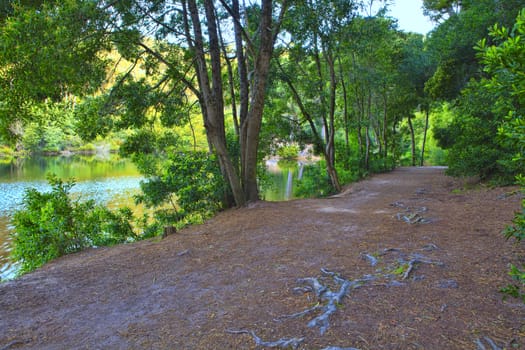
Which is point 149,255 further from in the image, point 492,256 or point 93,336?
point 492,256

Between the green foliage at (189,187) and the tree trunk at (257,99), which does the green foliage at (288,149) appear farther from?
the tree trunk at (257,99)

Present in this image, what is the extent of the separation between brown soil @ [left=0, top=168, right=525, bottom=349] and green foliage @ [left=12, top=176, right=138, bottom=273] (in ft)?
2.93

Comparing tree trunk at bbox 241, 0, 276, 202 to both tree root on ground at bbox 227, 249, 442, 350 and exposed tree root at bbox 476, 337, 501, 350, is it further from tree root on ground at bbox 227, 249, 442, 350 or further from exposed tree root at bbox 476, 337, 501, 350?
exposed tree root at bbox 476, 337, 501, 350

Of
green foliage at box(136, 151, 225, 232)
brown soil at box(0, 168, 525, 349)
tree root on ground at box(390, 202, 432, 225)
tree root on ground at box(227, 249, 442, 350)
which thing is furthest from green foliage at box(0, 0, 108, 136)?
tree root on ground at box(390, 202, 432, 225)

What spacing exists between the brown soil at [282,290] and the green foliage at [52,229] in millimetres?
892

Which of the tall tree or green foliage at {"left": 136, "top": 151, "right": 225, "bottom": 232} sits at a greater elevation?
the tall tree

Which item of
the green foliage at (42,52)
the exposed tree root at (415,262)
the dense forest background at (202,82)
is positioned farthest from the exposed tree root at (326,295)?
the green foliage at (42,52)

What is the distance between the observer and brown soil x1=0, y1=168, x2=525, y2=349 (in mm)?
2834

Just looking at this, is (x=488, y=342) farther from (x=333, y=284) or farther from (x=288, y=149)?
(x=288, y=149)

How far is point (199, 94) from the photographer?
33.2 feet

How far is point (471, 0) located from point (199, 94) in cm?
978

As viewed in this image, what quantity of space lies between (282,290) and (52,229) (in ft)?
19.9

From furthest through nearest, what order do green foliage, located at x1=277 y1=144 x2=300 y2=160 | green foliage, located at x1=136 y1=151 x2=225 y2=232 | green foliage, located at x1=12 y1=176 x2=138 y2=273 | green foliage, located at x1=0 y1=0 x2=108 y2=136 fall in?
green foliage, located at x1=277 y1=144 x2=300 y2=160 < green foliage, located at x1=136 y1=151 x2=225 y2=232 < green foliage, located at x1=12 y1=176 x2=138 y2=273 < green foliage, located at x1=0 y1=0 x2=108 y2=136

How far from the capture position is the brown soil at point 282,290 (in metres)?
2.83
